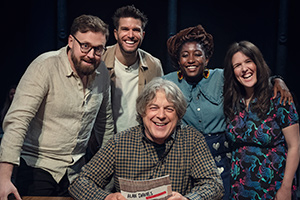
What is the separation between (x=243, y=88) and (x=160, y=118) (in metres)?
0.92

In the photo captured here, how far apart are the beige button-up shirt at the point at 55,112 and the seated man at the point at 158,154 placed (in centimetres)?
43

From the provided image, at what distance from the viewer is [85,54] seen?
96.7 inches

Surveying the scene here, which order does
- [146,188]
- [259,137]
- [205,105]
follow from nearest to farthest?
1. [146,188]
2. [259,137]
3. [205,105]

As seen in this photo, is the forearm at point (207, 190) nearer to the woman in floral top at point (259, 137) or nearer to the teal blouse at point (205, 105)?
the woman in floral top at point (259, 137)

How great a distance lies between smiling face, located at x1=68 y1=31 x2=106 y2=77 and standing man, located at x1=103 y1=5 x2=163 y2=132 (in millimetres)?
612

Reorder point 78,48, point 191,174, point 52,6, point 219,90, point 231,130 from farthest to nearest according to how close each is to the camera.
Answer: point 52,6, point 219,90, point 231,130, point 78,48, point 191,174

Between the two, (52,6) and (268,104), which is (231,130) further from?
(52,6)

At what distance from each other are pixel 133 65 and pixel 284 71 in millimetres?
2397

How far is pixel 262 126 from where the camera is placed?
2557 mm

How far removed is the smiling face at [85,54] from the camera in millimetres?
2451

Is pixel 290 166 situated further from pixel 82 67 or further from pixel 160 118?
pixel 82 67

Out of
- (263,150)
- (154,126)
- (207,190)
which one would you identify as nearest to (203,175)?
(207,190)

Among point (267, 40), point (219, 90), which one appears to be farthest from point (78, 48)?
point (267, 40)

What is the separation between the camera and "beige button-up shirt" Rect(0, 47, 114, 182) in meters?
2.32
